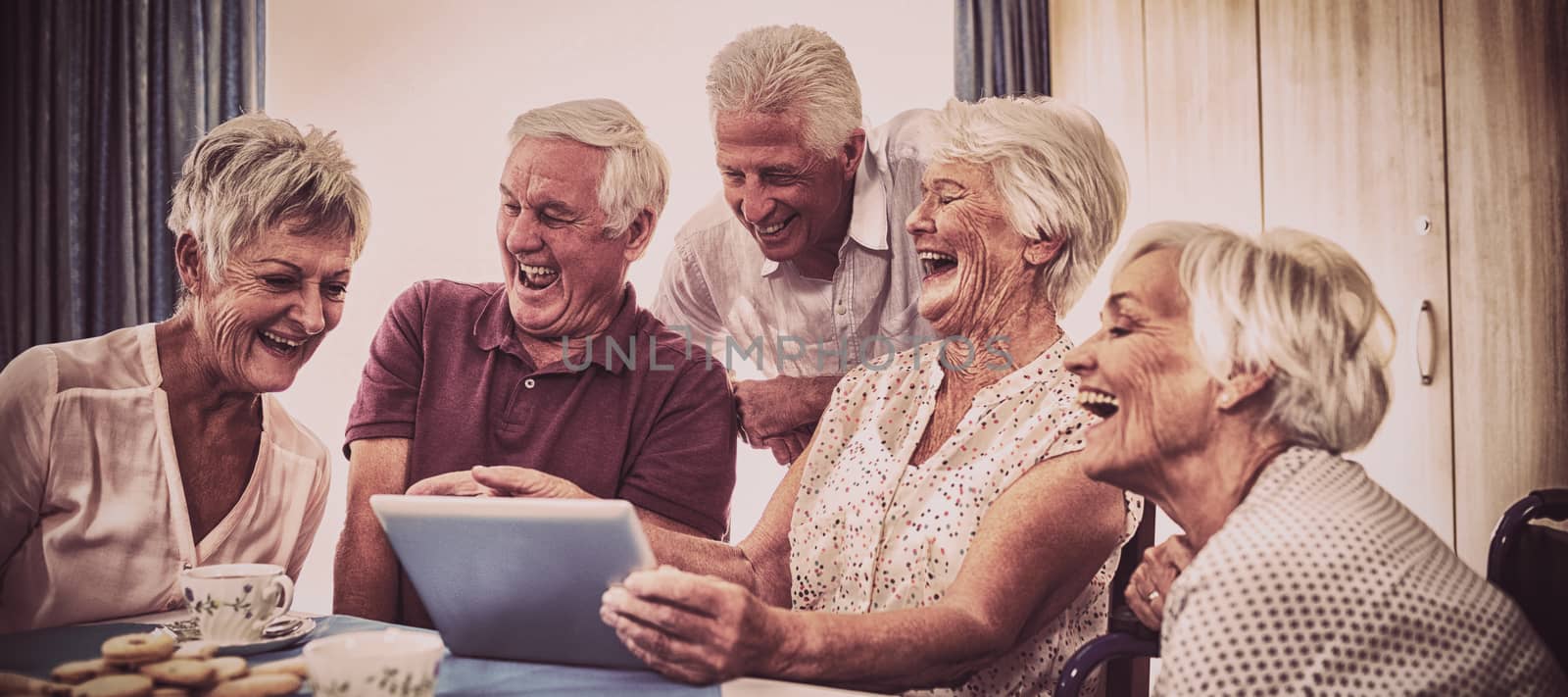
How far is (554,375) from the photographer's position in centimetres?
211

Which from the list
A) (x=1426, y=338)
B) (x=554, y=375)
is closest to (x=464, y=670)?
(x=554, y=375)

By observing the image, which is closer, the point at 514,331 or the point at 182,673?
the point at 182,673

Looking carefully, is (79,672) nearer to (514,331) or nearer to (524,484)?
(524,484)

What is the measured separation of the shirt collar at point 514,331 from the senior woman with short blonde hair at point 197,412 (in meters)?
0.25

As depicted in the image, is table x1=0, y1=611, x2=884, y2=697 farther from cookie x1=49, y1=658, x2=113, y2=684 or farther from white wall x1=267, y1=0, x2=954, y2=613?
white wall x1=267, y1=0, x2=954, y2=613

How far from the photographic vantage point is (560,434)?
6.81ft

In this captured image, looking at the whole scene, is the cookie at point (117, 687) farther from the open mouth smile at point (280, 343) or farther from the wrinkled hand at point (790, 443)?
the wrinkled hand at point (790, 443)

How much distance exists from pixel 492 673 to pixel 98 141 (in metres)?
1.48

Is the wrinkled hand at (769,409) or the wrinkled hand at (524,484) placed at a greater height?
the wrinkled hand at (769,409)

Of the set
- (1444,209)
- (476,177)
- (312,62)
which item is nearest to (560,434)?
(476,177)

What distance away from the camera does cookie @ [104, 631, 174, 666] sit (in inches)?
47.1

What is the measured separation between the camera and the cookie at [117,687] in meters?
1.11

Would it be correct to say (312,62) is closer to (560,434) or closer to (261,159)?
(261,159)

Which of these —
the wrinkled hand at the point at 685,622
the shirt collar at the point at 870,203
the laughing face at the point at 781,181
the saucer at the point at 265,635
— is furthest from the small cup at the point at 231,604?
the shirt collar at the point at 870,203
